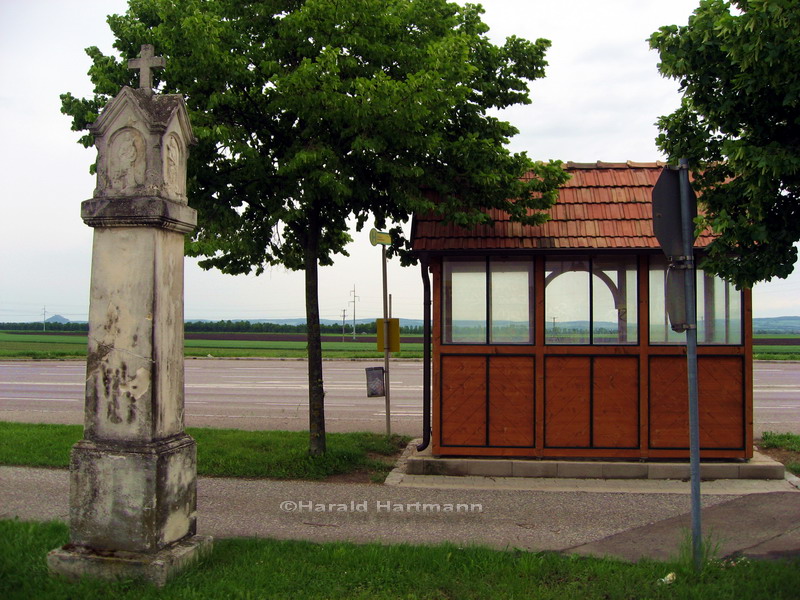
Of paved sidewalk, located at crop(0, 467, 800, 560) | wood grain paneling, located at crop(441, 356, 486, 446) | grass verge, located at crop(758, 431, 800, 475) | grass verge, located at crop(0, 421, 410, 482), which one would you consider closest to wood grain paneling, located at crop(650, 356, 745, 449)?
paved sidewalk, located at crop(0, 467, 800, 560)

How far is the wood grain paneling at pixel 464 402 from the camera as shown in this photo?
9.43m

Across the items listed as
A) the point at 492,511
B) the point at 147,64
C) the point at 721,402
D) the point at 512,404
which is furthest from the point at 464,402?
the point at 147,64

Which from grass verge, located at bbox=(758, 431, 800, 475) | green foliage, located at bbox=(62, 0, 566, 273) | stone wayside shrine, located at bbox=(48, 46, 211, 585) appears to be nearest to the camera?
stone wayside shrine, located at bbox=(48, 46, 211, 585)

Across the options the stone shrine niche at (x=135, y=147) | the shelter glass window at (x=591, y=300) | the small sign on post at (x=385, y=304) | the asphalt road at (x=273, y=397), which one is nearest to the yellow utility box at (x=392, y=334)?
the small sign on post at (x=385, y=304)

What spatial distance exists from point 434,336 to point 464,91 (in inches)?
121

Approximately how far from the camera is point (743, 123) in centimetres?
623

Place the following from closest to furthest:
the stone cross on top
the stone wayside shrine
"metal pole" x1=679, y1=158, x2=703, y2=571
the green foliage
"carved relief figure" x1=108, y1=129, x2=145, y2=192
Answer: the stone wayside shrine → "metal pole" x1=679, y1=158, x2=703, y2=571 → "carved relief figure" x1=108, y1=129, x2=145, y2=192 → the stone cross on top → the green foliage

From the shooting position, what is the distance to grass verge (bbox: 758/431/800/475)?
10.2 m

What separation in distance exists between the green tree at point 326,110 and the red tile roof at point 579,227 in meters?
0.33

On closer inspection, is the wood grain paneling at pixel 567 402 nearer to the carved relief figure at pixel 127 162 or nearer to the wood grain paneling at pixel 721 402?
the wood grain paneling at pixel 721 402

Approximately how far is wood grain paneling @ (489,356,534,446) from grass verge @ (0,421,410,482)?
5.01ft

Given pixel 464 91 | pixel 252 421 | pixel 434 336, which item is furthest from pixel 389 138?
pixel 252 421

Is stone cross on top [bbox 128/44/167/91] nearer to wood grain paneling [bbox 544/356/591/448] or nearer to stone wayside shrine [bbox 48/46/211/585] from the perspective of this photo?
stone wayside shrine [bbox 48/46/211/585]

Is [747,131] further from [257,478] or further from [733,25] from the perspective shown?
[257,478]
